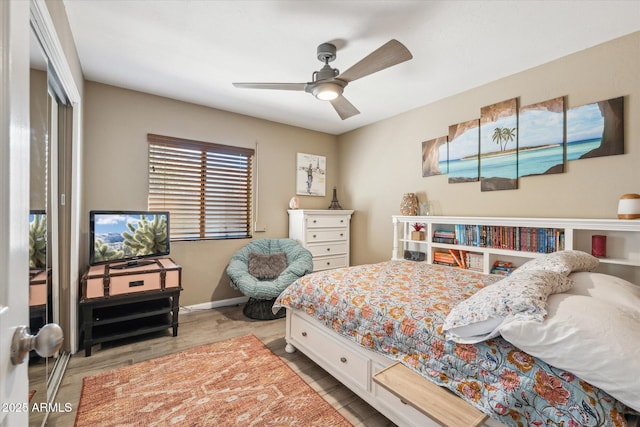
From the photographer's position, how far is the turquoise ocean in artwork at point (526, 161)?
97.7 inches

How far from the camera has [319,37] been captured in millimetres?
2289

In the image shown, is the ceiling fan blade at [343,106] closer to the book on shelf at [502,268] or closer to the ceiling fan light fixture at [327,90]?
the ceiling fan light fixture at [327,90]

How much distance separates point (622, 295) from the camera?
149 centimetres

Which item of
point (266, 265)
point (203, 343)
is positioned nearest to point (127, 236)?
point (203, 343)

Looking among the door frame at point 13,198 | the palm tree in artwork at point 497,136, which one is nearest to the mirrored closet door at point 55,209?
the door frame at point 13,198

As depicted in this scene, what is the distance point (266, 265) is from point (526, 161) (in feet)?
9.95

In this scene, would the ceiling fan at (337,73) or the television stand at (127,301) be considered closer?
the ceiling fan at (337,73)

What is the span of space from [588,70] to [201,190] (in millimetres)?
4008

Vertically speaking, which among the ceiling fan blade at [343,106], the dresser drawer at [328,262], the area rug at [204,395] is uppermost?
the ceiling fan blade at [343,106]

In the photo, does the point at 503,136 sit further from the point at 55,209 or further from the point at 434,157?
the point at 55,209

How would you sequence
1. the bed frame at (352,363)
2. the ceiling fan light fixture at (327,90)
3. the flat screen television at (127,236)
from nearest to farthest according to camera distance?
the bed frame at (352,363)
the ceiling fan light fixture at (327,90)
the flat screen television at (127,236)

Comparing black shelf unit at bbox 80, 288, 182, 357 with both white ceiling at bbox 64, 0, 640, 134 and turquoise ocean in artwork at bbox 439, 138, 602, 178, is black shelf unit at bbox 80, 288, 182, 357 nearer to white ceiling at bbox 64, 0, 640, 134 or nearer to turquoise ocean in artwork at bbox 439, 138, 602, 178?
white ceiling at bbox 64, 0, 640, 134

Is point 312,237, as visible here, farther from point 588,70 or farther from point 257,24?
point 588,70

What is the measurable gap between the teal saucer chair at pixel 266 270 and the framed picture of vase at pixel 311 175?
0.94m
